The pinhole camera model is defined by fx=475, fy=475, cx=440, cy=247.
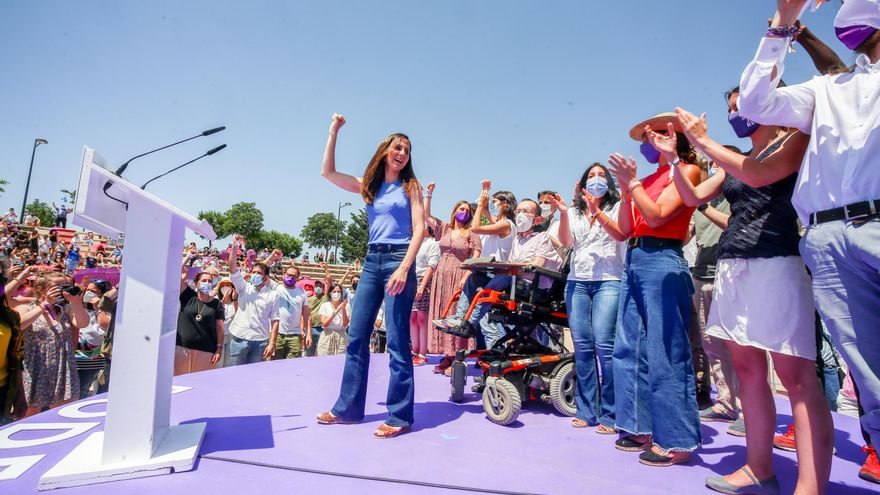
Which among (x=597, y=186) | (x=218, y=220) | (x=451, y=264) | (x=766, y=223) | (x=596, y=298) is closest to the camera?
(x=766, y=223)

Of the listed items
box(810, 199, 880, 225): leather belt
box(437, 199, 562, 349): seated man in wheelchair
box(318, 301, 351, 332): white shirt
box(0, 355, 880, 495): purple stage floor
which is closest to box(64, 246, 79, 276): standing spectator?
box(318, 301, 351, 332): white shirt

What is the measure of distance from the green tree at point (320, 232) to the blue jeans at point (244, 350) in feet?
258

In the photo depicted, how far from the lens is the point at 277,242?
79812mm

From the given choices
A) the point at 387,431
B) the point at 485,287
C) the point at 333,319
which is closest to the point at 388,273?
the point at 387,431

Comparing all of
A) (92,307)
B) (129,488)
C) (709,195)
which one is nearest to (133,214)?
(129,488)

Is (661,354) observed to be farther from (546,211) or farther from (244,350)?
(244,350)

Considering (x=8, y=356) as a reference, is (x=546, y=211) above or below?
above

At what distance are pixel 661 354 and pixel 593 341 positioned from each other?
2.97ft

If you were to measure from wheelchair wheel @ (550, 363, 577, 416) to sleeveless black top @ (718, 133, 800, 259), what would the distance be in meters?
1.83

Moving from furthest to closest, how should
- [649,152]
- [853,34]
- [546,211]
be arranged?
[546,211] → [649,152] → [853,34]

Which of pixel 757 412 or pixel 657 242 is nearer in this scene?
pixel 757 412

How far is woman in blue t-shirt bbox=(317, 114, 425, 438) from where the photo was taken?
3.26 metres

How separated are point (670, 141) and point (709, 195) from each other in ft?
1.23

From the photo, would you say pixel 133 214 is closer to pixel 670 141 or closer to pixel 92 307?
pixel 670 141
